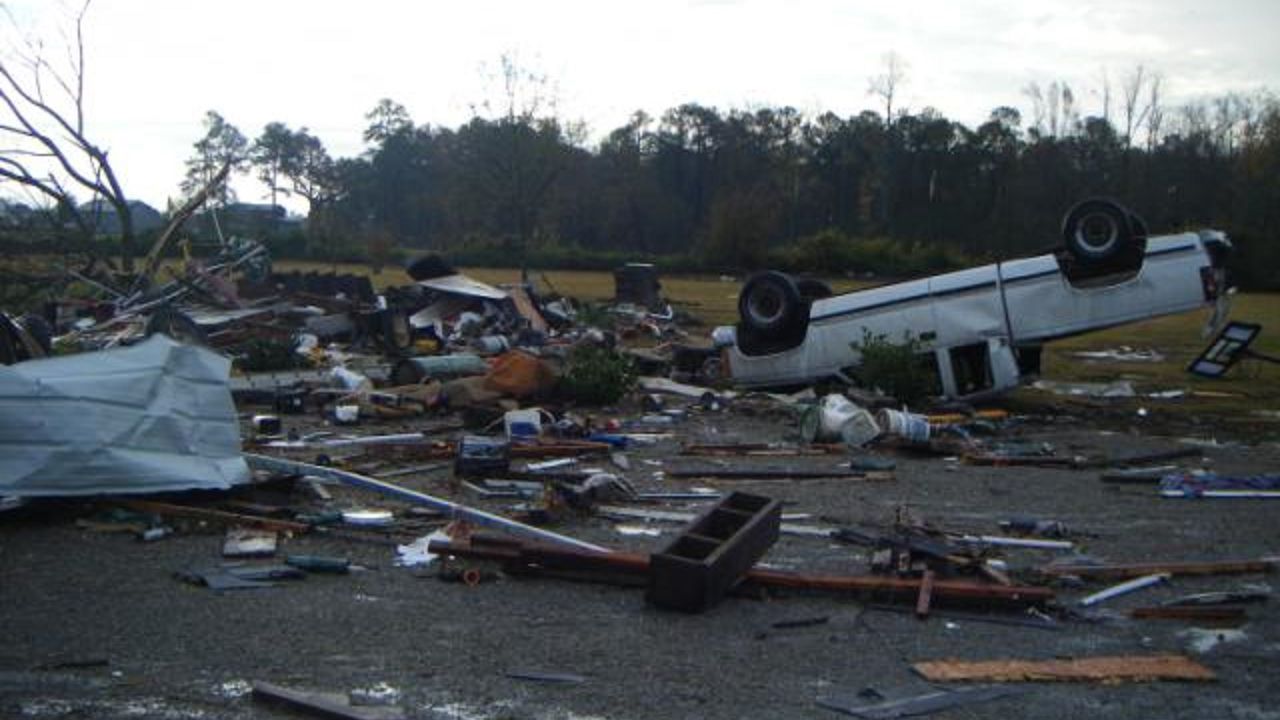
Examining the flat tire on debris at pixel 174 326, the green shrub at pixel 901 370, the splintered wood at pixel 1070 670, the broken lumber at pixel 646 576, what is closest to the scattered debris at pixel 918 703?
the splintered wood at pixel 1070 670

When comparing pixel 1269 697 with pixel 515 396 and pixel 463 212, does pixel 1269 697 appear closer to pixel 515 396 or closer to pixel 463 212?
pixel 515 396

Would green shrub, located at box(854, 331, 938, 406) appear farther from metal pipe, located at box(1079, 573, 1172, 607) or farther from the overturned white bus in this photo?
metal pipe, located at box(1079, 573, 1172, 607)

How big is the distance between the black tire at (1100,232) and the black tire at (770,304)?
11.7 feet

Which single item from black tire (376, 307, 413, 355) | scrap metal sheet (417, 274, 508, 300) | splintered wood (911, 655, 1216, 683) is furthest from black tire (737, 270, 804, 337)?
splintered wood (911, 655, 1216, 683)

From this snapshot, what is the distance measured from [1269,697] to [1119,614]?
136 cm

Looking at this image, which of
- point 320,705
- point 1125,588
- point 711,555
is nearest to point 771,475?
point 1125,588

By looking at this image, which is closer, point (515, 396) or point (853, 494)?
point (853, 494)

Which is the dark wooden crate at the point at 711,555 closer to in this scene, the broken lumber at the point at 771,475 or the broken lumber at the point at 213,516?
the broken lumber at the point at 213,516

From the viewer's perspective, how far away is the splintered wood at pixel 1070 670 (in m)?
5.53

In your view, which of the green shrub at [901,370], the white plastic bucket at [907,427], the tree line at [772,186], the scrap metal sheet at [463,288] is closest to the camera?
the white plastic bucket at [907,427]

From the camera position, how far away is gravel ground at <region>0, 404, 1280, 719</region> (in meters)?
5.14

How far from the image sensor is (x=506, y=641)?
598 cm

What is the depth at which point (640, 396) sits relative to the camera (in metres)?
16.1

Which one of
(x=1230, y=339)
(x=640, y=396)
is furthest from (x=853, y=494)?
(x=1230, y=339)
